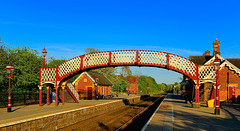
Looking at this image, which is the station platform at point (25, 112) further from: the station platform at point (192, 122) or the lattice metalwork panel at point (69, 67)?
the station platform at point (192, 122)

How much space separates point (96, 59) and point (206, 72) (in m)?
11.1

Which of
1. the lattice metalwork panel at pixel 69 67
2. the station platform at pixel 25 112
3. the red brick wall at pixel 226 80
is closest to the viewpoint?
the station platform at pixel 25 112

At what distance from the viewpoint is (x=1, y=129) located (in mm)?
10500

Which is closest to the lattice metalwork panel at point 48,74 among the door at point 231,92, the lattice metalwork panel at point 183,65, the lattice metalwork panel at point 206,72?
the lattice metalwork panel at point 183,65

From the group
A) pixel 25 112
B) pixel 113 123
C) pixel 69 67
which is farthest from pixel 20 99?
pixel 113 123

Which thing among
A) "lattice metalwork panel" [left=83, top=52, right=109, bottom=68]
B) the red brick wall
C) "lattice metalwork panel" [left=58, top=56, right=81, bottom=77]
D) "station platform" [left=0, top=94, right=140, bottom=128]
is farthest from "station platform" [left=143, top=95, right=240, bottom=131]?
the red brick wall

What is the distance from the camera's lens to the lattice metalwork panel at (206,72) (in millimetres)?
22969

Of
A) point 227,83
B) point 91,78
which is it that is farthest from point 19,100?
point 227,83

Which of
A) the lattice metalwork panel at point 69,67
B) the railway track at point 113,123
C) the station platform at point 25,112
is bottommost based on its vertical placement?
the railway track at point 113,123

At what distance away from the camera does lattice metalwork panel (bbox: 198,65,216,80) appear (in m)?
23.0

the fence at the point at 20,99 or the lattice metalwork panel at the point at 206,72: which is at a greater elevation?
the lattice metalwork panel at the point at 206,72

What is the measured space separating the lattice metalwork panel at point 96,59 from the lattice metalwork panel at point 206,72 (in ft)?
30.7

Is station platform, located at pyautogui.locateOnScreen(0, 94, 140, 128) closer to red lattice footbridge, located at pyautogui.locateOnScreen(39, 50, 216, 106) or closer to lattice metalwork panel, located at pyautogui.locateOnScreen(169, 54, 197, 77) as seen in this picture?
red lattice footbridge, located at pyautogui.locateOnScreen(39, 50, 216, 106)

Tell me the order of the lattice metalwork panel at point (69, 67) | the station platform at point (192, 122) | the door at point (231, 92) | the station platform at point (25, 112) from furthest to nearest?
the door at point (231, 92) < the lattice metalwork panel at point (69, 67) < the station platform at point (25, 112) < the station platform at point (192, 122)
